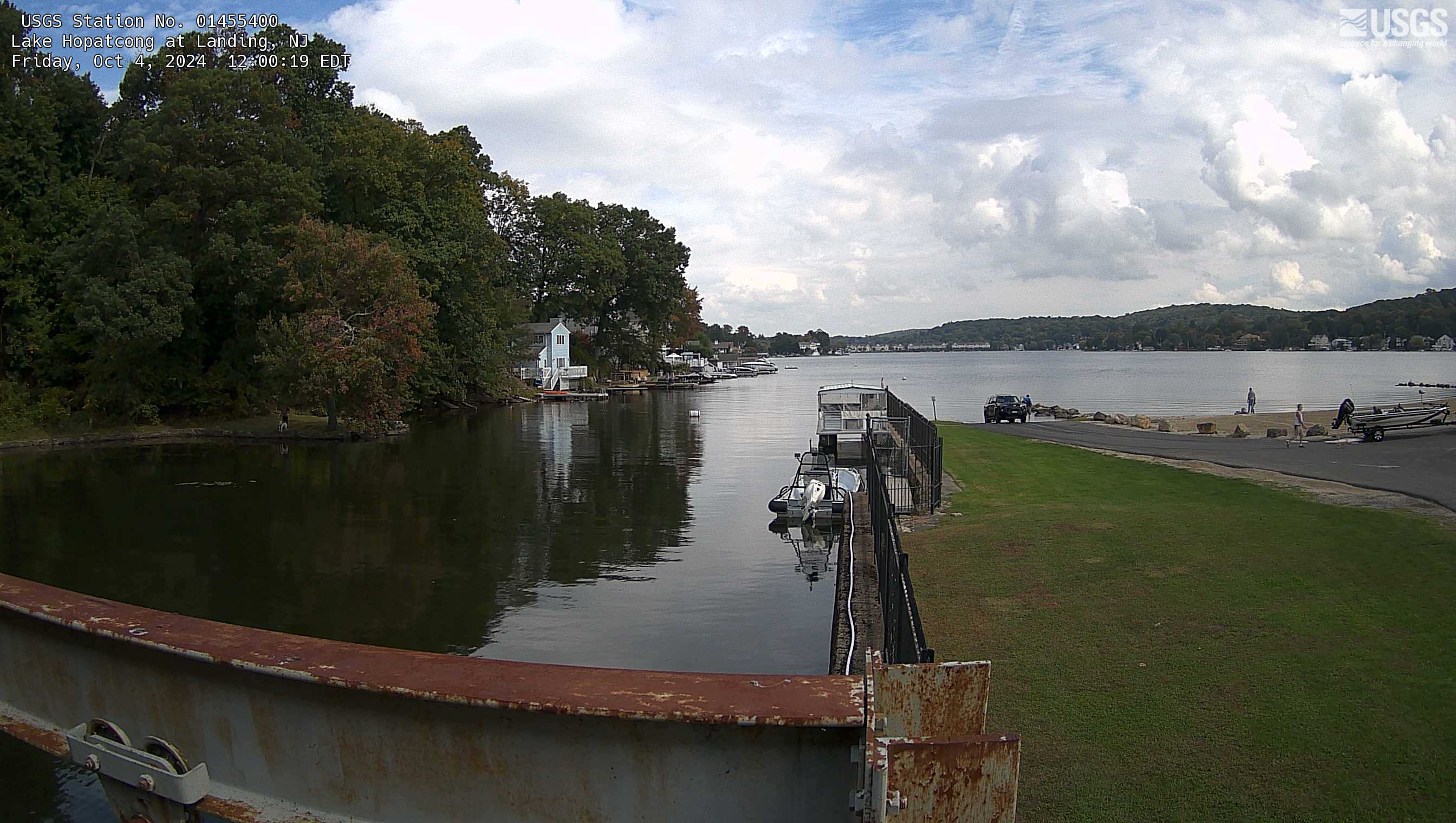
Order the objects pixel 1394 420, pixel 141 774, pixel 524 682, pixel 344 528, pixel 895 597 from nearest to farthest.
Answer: pixel 524 682 → pixel 141 774 → pixel 895 597 → pixel 344 528 → pixel 1394 420

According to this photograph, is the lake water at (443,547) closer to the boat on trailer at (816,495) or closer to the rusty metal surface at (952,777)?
the boat on trailer at (816,495)

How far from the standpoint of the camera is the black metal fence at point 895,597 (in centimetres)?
677

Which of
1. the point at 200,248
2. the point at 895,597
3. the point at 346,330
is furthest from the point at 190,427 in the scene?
the point at 895,597

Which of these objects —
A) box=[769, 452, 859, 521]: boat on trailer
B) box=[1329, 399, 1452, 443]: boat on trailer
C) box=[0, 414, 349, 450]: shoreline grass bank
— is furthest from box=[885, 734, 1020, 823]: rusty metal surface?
box=[0, 414, 349, 450]: shoreline grass bank

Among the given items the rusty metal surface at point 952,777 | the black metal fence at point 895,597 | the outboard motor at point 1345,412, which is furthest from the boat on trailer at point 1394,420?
the rusty metal surface at point 952,777

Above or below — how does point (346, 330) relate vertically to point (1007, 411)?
above

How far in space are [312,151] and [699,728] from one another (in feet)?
175

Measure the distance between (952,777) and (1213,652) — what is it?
6997 mm

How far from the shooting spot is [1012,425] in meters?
47.8

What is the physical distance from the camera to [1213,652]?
8.89 meters

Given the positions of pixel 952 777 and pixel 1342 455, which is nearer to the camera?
pixel 952 777

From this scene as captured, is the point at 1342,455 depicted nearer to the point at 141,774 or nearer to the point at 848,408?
the point at 848,408

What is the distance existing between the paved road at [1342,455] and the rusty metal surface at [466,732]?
1689 cm

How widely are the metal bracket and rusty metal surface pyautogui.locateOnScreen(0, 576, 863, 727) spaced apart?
1.62 ft
